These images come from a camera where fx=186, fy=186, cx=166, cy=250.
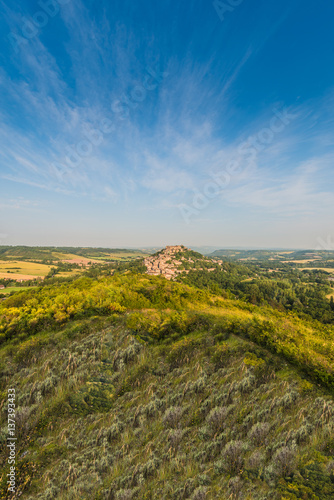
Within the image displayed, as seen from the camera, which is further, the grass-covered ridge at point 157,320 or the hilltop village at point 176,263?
the hilltop village at point 176,263

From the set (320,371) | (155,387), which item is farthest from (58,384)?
(320,371)

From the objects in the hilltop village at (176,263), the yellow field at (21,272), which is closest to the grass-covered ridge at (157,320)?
the hilltop village at (176,263)

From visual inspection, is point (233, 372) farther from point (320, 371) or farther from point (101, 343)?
point (101, 343)

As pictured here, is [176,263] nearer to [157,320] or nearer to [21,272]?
[21,272]

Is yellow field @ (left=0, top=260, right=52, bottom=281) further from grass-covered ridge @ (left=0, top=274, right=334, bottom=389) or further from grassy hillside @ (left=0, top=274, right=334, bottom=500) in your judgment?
grassy hillside @ (left=0, top=274, right=334, bottom=500)

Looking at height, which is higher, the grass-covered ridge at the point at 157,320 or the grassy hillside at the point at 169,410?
the grass-covered ridge at the point at 157,320

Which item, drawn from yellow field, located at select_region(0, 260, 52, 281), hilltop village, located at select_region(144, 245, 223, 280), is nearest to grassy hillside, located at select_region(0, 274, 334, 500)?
hilltop village, located at select_region(144, 245, 223, 280)

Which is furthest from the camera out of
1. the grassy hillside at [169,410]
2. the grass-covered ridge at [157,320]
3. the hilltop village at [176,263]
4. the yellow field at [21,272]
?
the yellow field at [21,272]

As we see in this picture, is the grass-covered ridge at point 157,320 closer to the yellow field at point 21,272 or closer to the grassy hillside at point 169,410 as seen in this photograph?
the grassy hillside at point 169,410

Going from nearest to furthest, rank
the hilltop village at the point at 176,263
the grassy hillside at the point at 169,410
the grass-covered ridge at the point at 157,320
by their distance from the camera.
Answer: the grassy hillside at the point at 169,410, the grass-covered ridge at the point at 157,320, the hilltop village at the point at 176,263

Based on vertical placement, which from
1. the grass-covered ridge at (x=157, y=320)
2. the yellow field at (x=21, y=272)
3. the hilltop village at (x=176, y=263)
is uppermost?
the grass-covered ridge at (x=157, y=320)
